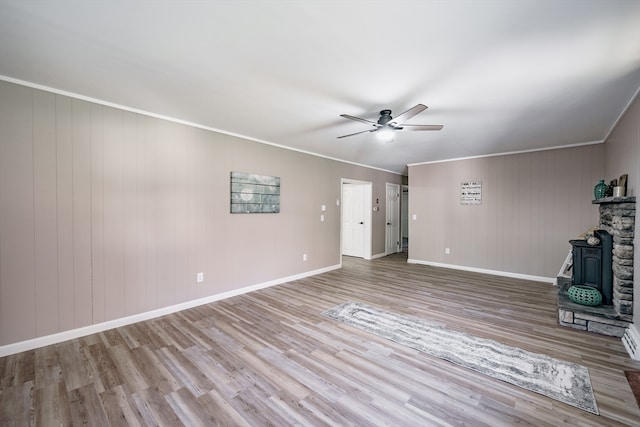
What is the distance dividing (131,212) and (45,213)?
715mm

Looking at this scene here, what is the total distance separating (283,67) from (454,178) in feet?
16.8

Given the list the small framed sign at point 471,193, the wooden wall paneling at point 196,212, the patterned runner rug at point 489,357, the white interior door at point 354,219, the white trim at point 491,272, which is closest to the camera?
the patterned runner rug at point 489,357

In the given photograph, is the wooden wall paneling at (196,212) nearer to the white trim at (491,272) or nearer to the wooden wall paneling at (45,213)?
the wooden wall paneling at (45,213)

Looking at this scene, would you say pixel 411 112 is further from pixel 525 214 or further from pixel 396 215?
pixel 396 215

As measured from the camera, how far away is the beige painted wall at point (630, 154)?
260 cm

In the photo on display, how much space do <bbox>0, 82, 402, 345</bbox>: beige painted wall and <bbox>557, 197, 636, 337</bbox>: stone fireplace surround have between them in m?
4.23

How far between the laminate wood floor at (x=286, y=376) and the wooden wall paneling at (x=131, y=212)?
0.41 meters

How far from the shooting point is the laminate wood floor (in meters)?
1.76

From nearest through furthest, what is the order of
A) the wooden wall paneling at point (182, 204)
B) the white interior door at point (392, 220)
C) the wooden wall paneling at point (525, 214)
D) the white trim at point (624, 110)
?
the white trim at point (624, 110) → the wooden wall paneling at point (182, 204) → the wooden wall paneling at point (525, 214) → the white interior door at point (392, 220)

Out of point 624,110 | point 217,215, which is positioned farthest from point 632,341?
point 217,215

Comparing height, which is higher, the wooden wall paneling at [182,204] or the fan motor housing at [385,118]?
the fan motor housing at [385,118]

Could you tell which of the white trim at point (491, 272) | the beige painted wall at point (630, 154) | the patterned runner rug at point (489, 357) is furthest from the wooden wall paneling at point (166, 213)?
the white trim at point (491, 272)

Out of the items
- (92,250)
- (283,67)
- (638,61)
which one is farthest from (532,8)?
(92,250)

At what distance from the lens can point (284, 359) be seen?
242 centimetres
